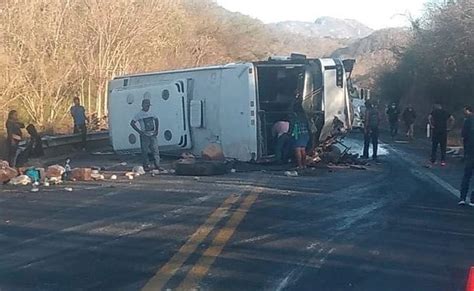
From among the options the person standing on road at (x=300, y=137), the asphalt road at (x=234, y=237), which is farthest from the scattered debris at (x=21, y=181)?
the person standing on road at (x=300, y=137)

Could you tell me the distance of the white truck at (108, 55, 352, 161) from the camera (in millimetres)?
19859

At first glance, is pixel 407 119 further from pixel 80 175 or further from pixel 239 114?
pixel 80 175

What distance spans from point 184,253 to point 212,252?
0.30m

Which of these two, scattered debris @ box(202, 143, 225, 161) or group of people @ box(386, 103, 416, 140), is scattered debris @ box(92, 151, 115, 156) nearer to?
scattered debris @ box(202, 143, 225, 161)

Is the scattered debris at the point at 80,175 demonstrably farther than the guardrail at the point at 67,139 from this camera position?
No

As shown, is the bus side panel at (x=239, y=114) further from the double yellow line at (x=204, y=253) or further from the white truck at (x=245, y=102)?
the double yellow line at (x=204, y=253)

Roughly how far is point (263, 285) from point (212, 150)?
12.6 m

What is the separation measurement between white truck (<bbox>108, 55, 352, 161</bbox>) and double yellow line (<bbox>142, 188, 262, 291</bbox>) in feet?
23.6

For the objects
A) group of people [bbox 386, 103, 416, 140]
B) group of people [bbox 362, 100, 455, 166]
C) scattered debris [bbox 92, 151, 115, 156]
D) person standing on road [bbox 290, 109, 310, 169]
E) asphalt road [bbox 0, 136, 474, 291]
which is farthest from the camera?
group of people [bbox 386, 103, 416, 140]

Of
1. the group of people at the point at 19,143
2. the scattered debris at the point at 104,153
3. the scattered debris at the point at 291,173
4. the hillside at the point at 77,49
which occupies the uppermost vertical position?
the hillside at the point at 77,49

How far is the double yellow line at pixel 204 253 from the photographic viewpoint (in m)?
7.53

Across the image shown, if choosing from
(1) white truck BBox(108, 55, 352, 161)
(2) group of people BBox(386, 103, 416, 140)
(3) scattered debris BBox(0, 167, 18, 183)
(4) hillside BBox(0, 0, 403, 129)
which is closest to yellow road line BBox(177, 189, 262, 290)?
A: (3) scattered debris BBox(0, 167, 18, 183)

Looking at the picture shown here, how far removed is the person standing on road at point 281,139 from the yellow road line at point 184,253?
24.5 feet

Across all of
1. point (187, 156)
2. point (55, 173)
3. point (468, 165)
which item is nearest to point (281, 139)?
point (187, 156)
